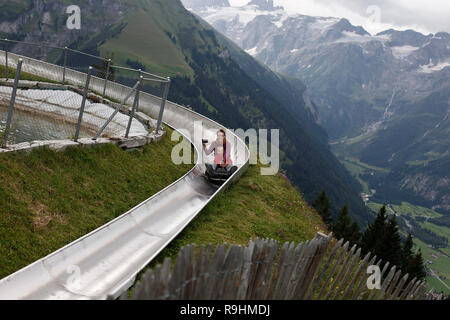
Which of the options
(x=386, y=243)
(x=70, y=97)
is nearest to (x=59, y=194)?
(x=70, y=97)

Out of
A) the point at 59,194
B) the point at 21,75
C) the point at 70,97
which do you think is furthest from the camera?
the point at 21,75

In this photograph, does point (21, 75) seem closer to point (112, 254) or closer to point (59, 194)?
point (59, 194)

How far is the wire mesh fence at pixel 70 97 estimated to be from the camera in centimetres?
1575

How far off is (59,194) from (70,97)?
1291cm

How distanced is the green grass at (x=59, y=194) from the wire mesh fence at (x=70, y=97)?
1.34 metres

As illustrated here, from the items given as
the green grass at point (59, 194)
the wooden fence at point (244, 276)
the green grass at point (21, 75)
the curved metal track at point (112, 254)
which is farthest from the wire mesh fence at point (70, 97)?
the wooden fence at point (244, 276)

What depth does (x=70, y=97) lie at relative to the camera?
22.2m

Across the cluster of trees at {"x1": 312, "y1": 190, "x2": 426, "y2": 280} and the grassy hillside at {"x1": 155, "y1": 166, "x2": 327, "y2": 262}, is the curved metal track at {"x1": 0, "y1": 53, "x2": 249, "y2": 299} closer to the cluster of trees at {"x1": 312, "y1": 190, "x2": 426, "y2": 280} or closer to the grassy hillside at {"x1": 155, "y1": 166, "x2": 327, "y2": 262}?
the grassy hillside at {"x1": 155, "y1": 166, "x2": 327, "y2": 262}

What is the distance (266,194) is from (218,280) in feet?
43.0
